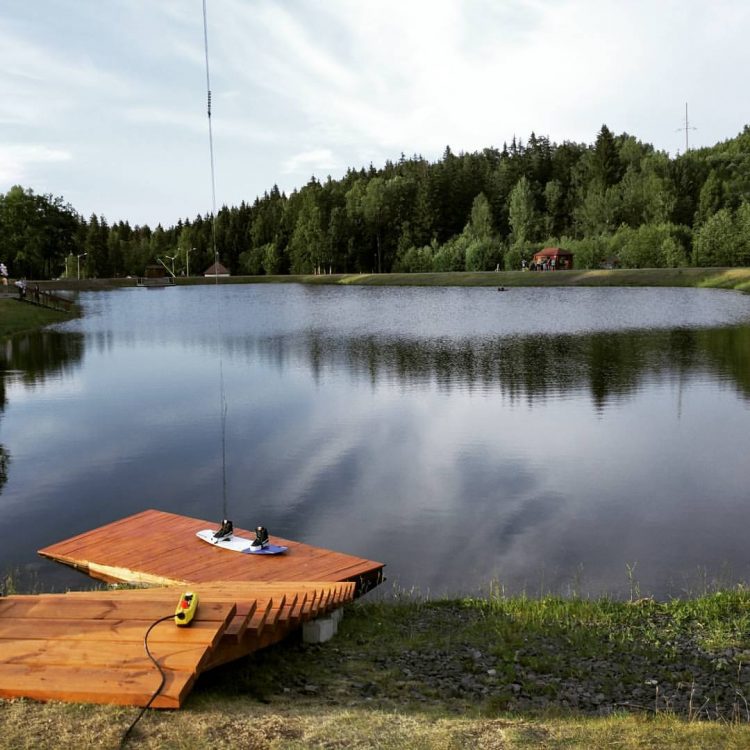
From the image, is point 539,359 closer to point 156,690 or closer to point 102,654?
point 102,654

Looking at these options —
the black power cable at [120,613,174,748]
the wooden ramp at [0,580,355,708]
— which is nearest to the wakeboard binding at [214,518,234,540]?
the wooden ramp at [0,580,355,708]

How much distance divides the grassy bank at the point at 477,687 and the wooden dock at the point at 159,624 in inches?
9.1

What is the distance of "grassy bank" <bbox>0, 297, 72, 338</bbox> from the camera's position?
57.4 metres

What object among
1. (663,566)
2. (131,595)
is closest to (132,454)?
(131,595)

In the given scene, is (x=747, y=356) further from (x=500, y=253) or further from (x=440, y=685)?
(x=500, y=253)

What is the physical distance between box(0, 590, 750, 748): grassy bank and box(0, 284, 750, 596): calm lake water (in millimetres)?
1389

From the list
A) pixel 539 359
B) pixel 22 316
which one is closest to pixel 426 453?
pixel 539 359

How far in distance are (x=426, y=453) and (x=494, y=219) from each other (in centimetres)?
15056

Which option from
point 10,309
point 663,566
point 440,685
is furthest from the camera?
point 10,309

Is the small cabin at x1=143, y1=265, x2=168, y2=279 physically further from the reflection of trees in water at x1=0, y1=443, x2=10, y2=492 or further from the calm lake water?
the reflection of trees in water at x1=0, y1=443, x2=10, y2=492

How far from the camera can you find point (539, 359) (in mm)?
36688

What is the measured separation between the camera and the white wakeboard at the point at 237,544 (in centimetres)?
1211

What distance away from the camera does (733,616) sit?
10203 millimetres

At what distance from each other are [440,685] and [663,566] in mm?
5540
